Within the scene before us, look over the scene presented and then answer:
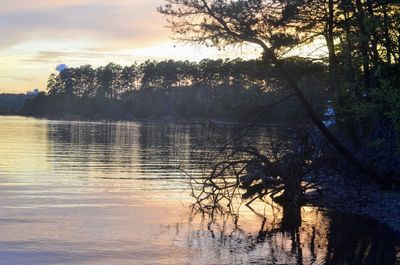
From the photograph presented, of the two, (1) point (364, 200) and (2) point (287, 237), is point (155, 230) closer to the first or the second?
(2) point (287, 237)

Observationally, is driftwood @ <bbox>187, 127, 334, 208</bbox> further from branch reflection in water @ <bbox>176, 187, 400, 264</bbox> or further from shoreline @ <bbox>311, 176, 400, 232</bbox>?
shoreline @ <bbox>311, 176, 400, 232</bbox>

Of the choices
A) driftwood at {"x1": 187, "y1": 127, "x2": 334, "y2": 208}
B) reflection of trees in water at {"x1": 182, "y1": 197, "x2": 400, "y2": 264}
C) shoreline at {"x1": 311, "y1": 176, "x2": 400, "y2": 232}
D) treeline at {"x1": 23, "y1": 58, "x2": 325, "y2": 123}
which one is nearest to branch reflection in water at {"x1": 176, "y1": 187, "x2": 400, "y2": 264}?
reflection of trees in water at {"x1": 182, "y1": 197, "x2": 400, "y2": 264}

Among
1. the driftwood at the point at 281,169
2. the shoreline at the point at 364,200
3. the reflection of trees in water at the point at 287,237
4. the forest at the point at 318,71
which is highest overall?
the forest at the point at 318,71

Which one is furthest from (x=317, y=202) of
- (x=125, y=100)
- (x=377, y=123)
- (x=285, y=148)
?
(x=125, y=100)

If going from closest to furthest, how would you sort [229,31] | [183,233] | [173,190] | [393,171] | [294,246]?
[294,246], [183,233], [229,31], [393,171], [173,190]

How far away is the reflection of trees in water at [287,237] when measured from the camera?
1519cm

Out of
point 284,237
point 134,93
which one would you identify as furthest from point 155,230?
point 134,93

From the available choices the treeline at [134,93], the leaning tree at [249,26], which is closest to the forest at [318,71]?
the leaning tree at [249,26]

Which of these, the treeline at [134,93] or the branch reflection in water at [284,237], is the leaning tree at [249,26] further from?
the treeline at [134,93]

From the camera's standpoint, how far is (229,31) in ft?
70.7

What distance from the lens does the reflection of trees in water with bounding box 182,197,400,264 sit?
1519cm

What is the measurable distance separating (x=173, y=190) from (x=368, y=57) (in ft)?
36.7

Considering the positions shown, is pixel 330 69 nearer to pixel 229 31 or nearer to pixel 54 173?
pixel 229 31

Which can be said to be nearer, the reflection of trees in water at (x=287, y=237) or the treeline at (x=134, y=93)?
the reflection of trees in water at (x=287, y=237)
